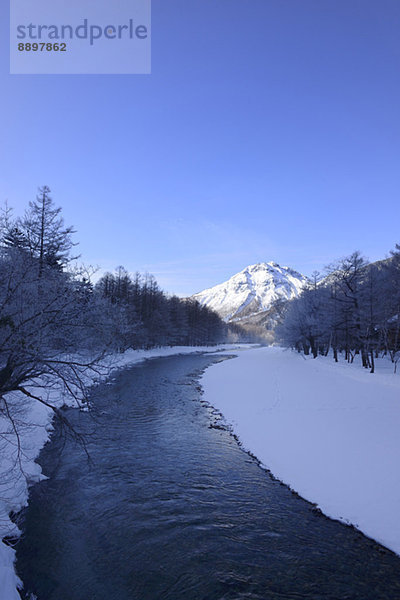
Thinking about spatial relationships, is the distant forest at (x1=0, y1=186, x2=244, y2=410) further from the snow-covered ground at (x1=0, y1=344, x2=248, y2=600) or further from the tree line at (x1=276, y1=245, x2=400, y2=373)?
the tree line at (x1=276, y1=245, x2=400, y2=373)

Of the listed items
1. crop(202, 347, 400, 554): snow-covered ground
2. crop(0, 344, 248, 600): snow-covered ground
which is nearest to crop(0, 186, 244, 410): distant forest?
crop(0, 344, 248, 600): snow-covered ground

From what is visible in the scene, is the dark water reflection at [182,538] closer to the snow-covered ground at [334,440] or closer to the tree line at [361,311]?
the snow-covered ground at [334,440]

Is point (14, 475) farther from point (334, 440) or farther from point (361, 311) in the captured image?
point (361, 311)

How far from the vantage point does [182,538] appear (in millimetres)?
6926

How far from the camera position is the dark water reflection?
5.63 meters

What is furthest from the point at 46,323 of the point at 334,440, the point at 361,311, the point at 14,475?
the point at 361,311

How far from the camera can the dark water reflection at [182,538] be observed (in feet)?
18.5

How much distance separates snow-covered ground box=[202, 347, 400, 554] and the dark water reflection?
0.61 metres

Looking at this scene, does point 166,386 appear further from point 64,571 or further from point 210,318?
point 210,318

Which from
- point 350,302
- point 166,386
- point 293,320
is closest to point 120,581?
point 166,386

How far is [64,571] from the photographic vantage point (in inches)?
235

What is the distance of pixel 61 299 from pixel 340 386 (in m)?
20.8

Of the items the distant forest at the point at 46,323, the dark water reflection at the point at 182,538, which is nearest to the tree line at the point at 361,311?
the dark water reflection at the point at 182,538

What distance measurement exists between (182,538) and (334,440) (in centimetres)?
719
